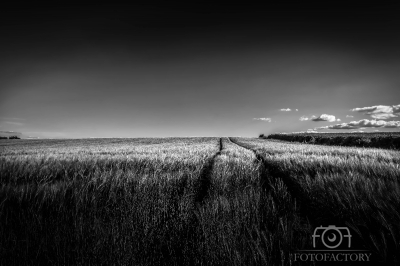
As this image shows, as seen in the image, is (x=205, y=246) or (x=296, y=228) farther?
(x=296, y=228)

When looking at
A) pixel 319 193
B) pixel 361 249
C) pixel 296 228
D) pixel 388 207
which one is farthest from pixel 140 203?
pixel 388 207

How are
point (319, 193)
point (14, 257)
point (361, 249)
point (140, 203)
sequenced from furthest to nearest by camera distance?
point (319, 193) < point (140, 203) < point (361, 249) < point (14, 257)

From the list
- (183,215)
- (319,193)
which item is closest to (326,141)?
(319,193)

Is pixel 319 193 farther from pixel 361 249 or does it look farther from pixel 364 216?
pixel 361 249

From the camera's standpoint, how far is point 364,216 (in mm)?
2326

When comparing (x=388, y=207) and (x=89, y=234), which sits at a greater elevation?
(x=388, y=207)

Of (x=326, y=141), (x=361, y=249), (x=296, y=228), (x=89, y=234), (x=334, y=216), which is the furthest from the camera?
(x=326, y=141)

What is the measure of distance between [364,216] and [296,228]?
932 mm

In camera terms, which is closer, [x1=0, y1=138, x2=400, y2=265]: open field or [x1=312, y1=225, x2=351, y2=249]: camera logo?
[x1=0, y1=138, x2=400, y2=265]: open field

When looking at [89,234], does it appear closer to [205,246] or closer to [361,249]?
[205,246]

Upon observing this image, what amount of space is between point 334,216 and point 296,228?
2.67 feet

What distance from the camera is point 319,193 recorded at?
129 inches

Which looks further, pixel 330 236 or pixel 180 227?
pixel 180 227

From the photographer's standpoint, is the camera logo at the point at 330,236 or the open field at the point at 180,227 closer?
the open field at the point at 180,227
